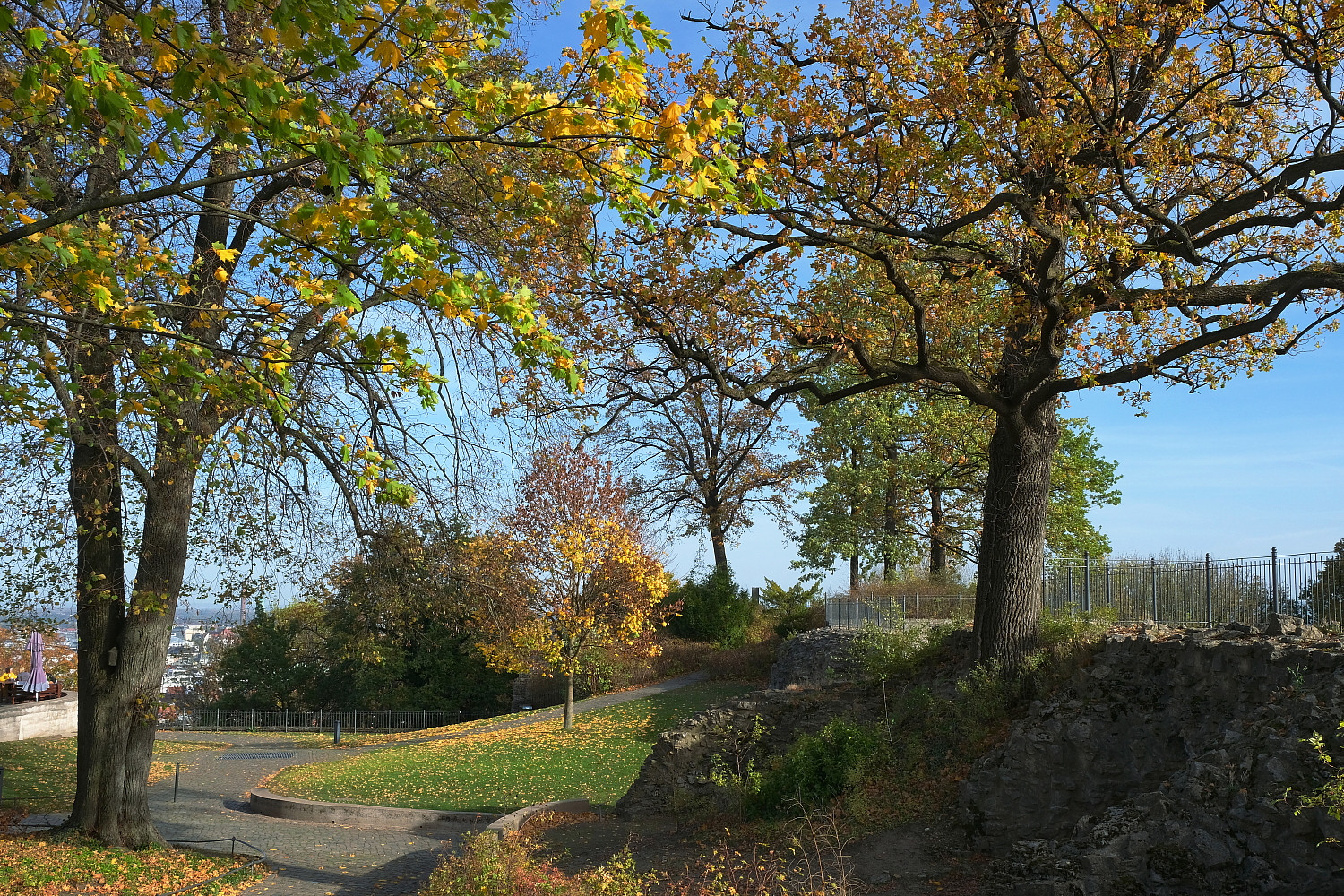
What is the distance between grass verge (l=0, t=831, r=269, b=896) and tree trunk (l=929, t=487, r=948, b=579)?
964 inches

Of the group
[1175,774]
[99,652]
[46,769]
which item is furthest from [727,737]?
[46,769]

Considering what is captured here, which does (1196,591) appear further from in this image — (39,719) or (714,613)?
(39,719)

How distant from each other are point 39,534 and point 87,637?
2.04 metres

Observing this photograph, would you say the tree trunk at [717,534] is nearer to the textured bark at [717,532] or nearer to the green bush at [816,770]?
the textured bark at [717,532]

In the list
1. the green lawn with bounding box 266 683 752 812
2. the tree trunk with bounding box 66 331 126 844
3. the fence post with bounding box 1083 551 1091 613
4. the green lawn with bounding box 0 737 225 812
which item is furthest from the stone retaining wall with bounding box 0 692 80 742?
the fence post with bounding box 1083 551 1091 613

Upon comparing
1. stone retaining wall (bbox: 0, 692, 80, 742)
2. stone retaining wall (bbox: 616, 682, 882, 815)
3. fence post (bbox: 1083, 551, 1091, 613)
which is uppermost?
fence post (bbox: 1083, 551, 1091, 613)

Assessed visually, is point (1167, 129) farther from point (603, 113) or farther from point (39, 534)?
point (39, 534)

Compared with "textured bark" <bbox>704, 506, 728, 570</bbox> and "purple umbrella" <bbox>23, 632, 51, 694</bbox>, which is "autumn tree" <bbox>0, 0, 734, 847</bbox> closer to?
"purple umbrella" <bbox>23, 632, 51, 694</bbox>

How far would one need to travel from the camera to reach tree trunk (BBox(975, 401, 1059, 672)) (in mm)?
12438

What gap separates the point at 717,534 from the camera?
3841 centimetres

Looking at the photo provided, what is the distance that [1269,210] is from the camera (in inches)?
491

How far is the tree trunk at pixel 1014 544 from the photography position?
12438 mm

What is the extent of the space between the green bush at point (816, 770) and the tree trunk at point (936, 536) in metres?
20.5

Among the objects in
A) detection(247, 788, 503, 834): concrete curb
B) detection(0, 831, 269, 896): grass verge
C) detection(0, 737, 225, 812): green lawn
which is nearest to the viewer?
detection(0, 831, 269, 896): grass verge
